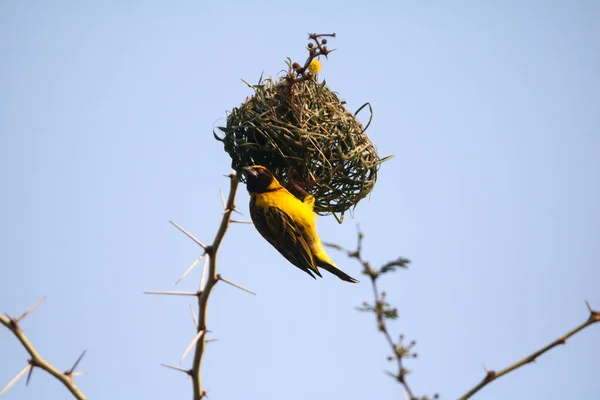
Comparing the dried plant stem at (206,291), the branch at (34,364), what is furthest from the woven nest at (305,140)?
the branch at (34,364)

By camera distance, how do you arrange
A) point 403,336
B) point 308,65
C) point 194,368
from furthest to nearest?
point 308,65 → point 194,368 → point 403,336

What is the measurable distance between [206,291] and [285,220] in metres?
1.31

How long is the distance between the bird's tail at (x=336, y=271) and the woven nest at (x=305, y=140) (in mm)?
410

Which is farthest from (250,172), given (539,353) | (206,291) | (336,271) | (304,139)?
(539,353)

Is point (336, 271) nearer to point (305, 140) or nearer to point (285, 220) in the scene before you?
point (285, 220)

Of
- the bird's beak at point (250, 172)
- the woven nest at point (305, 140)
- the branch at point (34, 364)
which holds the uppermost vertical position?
the woven nest at point (305, 140)

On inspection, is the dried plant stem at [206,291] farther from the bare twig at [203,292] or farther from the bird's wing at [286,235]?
the bird's wing at [286,235]

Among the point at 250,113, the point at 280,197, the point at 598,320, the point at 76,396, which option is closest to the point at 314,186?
the point at 280,197

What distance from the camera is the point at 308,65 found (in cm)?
372

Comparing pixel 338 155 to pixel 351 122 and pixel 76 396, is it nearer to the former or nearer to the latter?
pixel 351 122

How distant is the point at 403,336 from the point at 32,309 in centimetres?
124

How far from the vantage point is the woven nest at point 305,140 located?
3748 mm

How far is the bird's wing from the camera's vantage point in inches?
157

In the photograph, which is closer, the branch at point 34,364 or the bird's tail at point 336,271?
the branch at point 34,364
